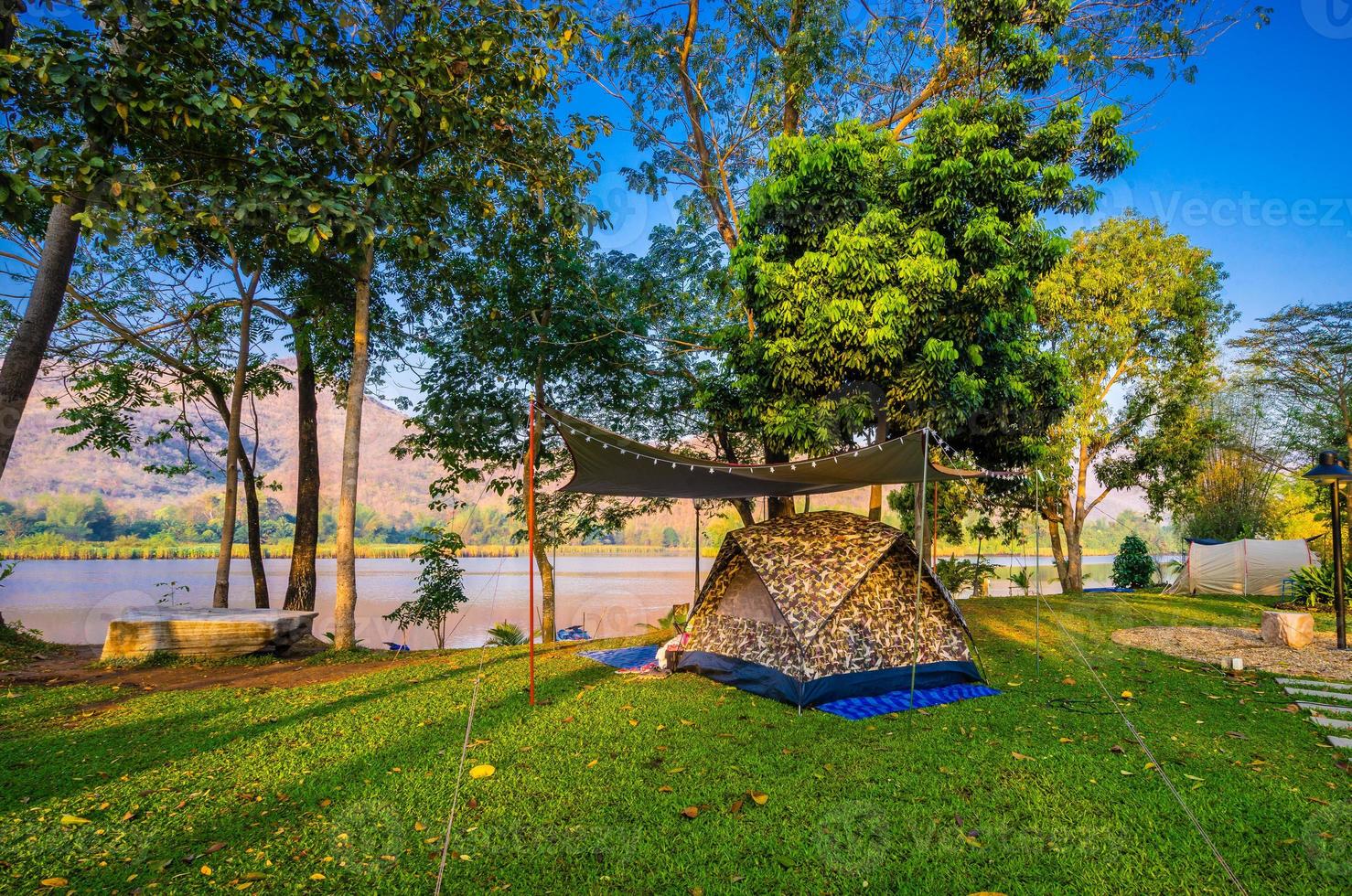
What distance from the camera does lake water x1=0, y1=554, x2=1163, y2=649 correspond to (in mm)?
13531

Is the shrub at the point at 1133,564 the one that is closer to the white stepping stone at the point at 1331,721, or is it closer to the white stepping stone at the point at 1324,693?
the white stepping stone at the point at 1324,693

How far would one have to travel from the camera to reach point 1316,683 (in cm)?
525

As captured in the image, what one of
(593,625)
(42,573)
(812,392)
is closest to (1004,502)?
(812,392)

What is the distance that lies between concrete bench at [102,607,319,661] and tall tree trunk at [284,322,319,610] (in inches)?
87.6

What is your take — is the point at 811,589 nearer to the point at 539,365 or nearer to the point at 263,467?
the point at 539,365

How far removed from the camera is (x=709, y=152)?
9797 millimetres

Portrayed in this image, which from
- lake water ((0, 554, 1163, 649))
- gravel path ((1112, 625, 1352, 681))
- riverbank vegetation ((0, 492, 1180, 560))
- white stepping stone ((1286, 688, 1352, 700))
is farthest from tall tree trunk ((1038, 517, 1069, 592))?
white stepping stone ((1286, 688, 1352, 700))

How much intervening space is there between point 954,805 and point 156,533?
4430 cm

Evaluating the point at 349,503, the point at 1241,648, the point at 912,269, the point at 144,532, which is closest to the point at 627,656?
the point at 349,503

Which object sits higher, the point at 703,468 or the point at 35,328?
the point at 35,328

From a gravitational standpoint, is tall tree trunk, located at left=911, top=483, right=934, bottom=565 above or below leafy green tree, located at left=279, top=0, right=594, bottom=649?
below

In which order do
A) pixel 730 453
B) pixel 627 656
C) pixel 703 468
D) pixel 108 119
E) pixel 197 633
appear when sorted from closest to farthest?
pixel 108 119 < pixel 703 468 < pixel 197 633 < pixel 627 656 < pixel 730 453

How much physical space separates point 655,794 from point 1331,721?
15.1 feet

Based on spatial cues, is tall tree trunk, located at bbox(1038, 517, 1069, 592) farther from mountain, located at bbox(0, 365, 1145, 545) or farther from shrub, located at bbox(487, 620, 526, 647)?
shrub, located at bbox(487, 620, 526, 647)
